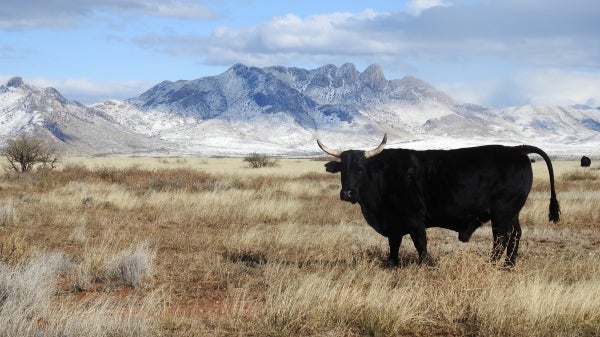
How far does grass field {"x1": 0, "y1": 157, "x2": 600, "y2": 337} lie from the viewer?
6164 mm

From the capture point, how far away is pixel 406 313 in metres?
6.36

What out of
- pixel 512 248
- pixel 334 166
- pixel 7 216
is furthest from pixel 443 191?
pixel 7 216

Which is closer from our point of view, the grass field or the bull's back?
the grass field

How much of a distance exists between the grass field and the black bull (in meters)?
0.57

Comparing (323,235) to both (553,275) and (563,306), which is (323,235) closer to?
(553,275)

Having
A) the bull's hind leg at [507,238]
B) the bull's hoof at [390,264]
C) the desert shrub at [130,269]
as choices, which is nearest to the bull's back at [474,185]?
the bull's hind leg at [507,238]

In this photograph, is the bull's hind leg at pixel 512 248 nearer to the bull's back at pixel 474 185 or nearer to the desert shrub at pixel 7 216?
the bull's back at pixel 474 185

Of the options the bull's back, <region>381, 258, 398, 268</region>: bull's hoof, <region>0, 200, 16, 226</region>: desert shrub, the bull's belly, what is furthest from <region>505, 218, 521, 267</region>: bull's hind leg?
<region>0, 200, 16, 226</region>: desert shrub

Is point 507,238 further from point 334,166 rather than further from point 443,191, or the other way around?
point 334,166

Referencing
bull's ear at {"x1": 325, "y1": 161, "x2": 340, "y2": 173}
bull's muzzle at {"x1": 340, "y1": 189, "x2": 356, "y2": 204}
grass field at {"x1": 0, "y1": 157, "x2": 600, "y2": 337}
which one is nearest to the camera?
grass field at {"x1": 0, "y1": 157, "x2": 600, "y2": 337}

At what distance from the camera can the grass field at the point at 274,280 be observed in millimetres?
6164

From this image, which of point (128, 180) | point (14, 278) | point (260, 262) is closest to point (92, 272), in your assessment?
point (14, 278)

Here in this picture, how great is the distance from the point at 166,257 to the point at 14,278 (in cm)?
357

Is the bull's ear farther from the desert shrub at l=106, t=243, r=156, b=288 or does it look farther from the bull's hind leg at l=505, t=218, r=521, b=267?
the desert shrub at l=106, t=243, r=156, b=288
